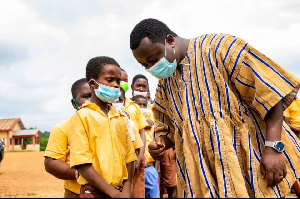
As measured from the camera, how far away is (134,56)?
106 inches

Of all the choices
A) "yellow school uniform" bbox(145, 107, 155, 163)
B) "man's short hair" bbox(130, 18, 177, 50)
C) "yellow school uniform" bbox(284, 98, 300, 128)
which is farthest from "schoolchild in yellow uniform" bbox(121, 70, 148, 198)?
"yellow school uniform" bbox(284, 98, 300, 128)

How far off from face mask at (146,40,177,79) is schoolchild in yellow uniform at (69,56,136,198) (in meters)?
0.75

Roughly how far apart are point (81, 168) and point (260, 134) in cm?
142

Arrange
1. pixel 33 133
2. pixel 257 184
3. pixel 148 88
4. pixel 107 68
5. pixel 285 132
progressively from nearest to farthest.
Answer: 1. pixel 257 184
2. pixel 285 132
3. pixel 107 68
4. pixel 148 88
5. pixel 33 133

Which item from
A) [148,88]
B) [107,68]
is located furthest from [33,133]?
[107,68]

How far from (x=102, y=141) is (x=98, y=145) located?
0.16 ft

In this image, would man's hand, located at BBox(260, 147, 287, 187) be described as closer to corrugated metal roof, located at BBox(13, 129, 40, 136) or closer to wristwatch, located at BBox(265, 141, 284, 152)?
wristwatch, located at BBox(265, 141, 284, 152)

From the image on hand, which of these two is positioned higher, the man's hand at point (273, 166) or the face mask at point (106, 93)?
the face mask at point (106, 93)

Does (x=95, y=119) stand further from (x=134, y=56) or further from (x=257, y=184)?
(x=257, y=184)

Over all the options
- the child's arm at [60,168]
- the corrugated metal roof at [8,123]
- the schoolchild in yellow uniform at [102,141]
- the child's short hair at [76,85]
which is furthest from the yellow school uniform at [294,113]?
the corrugated metal roof at [8,123]

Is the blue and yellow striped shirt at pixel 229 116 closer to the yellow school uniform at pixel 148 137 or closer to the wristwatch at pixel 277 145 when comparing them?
the wristwatch at pixel 277 145

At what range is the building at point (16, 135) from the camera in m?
53.2

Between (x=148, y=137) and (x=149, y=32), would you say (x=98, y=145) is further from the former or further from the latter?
(x=148, y=137)

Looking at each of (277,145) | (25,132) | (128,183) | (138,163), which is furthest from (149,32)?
(25,132)
